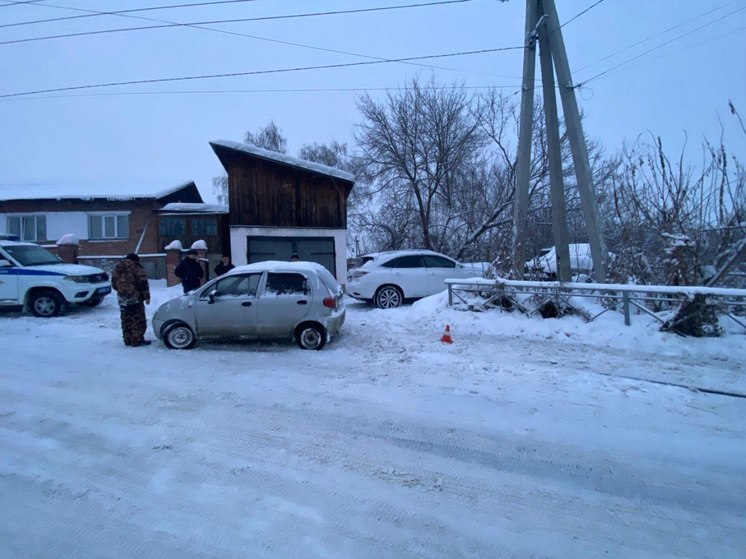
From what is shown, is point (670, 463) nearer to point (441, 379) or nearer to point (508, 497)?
point (508, 497)

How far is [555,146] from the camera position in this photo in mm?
11172

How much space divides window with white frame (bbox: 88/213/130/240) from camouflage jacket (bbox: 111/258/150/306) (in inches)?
581

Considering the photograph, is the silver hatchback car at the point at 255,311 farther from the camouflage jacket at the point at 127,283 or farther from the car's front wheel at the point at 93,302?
the car's front wheel at the point at 93,302

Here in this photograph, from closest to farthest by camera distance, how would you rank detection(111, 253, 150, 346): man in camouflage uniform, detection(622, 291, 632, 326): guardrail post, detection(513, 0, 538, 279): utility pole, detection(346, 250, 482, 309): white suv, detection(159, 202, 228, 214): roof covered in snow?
detection(111, 253, 150, 346): man in camouflage uniform → detection(622, 291, 632, 326): guardrail post → detection(513, 0, 538, 279): utility pole → detection(346, 250, 482, 309): white suv → detection(159, 202, 228, 214): roof covered in snow

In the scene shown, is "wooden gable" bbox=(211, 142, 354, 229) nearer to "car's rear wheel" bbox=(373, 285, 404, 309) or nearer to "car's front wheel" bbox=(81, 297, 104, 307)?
"car's front wheel" bbox=(81, 297, 104, 307)

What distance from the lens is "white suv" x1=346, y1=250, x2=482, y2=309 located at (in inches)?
502

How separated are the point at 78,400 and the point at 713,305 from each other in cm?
1009

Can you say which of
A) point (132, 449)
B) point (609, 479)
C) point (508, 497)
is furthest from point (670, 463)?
point (132, 449)

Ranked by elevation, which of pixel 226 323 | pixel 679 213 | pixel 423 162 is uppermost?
pixel 423 162

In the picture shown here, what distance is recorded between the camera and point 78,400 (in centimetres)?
544

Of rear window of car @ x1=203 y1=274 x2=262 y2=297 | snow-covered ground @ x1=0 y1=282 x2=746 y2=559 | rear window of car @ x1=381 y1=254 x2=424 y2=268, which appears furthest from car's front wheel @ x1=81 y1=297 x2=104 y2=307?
rear window of car @ x1=381 y1=254 x2=424 y2=268

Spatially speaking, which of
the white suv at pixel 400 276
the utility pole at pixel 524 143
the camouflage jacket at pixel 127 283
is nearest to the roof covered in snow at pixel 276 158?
the white suv at pixel 400 276

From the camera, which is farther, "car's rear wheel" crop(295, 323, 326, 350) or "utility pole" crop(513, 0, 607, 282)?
"utility pole" crop(513, 0, 607, 282)

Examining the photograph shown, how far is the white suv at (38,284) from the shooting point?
10.9 m
